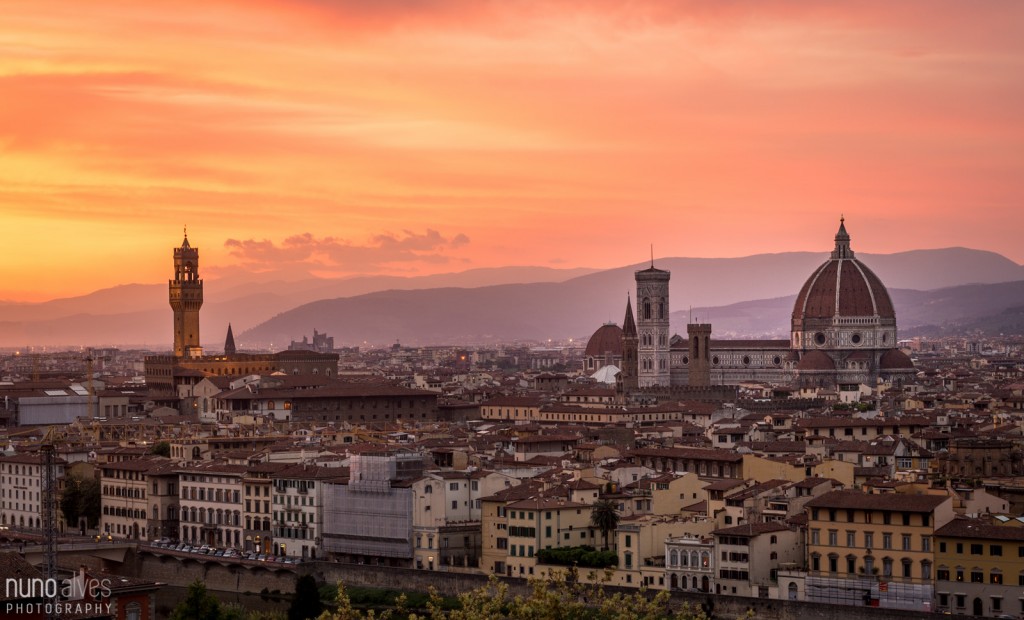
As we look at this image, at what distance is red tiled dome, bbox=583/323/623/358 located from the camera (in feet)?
585

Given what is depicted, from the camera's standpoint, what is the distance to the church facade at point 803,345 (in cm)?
14938

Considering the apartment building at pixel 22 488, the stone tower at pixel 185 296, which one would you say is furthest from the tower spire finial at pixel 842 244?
the apartment building at pixel 22 488

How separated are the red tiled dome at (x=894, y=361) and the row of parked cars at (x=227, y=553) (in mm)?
92063

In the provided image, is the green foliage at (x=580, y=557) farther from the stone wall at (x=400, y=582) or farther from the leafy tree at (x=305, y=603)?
the leafy tree at (x=305, y=603)

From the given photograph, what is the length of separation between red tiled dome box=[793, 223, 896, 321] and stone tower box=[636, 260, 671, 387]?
13.6 m

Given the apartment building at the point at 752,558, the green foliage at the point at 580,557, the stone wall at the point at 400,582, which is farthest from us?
the green foliage at the point at 580,557

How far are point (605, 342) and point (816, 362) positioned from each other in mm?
33917

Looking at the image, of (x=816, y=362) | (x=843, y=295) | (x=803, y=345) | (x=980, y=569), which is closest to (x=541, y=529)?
(x=980, y=569)

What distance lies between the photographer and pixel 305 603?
5459 cm

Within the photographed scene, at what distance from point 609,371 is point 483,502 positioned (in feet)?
320

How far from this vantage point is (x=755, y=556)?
51.9 m

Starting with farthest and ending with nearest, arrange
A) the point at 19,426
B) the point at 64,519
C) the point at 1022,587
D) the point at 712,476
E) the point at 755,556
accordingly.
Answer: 1. the point at 19,426
2. the point at 64,519
3. the point at 712,476
4. the point at 755,556
5. the point at 1022,587

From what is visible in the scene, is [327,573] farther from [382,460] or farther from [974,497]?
[974,497]

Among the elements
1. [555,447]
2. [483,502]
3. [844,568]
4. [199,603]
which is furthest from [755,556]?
[555,447]
